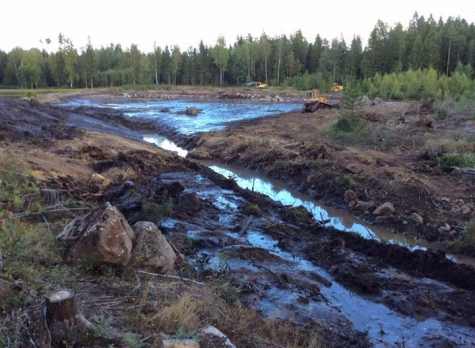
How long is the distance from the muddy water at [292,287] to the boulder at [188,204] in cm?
48

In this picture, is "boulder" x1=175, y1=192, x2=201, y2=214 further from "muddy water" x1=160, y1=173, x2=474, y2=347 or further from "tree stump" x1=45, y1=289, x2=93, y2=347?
"tree stump" x1=45, y1=289, x2=93, y2=347

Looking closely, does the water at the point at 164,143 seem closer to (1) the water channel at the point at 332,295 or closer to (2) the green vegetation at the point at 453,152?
(1) the water channel at the point at 332,295

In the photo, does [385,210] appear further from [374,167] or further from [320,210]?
[374,167]

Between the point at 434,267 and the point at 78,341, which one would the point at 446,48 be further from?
the point at 78,341

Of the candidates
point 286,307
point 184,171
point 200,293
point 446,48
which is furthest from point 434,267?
point 446,48

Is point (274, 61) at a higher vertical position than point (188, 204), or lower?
higher

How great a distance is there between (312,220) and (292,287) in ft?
13.7

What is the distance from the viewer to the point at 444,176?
14070 mm

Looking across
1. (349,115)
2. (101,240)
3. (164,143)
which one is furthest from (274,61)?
(101,240)

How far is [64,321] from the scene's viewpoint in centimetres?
409

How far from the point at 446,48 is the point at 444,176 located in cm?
5972

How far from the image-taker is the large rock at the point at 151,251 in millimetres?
6551

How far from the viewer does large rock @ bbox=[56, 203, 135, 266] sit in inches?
241

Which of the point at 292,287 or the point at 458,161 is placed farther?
the point at 458,161
